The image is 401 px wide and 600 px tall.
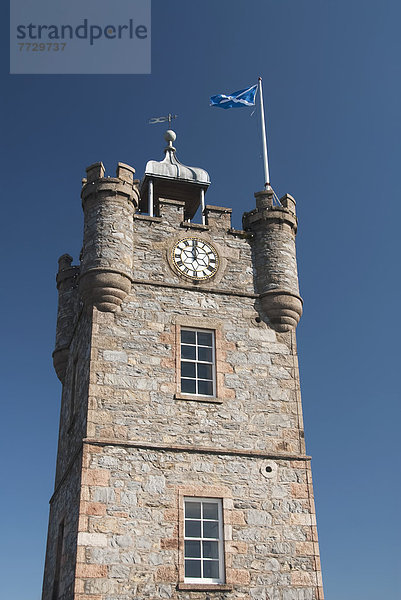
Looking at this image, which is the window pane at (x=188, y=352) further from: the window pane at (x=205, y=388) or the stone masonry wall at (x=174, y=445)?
the window pane at (x=205, y=388)

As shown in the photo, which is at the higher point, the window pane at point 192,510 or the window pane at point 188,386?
the window pane at point 188,386

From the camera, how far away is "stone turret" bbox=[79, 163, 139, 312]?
16.0m

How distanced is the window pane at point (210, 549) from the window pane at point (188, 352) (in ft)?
13.6

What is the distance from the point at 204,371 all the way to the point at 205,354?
0.43 meters

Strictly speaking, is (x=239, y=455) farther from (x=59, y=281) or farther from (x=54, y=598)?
(x=59, y=281)

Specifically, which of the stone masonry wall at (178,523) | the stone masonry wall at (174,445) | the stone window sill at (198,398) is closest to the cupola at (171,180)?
the stone masonry wall at (174,445)

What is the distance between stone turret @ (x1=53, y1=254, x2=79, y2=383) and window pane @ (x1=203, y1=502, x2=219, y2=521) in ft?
21.6

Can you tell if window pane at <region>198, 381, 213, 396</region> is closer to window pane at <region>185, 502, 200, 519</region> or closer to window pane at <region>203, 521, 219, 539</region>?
window pane at <region>185, 502, 200, 519</region>

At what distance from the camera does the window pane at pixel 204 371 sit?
16188 mm

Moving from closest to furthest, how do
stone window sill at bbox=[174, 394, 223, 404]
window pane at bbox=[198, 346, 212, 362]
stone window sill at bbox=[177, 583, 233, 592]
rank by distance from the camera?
stone window sill at bbox=[177, 583, 233, 592], stone window sill at bbox=[174, 394, 223, 404], window pane at bbox=[198, 346, 212, 362]

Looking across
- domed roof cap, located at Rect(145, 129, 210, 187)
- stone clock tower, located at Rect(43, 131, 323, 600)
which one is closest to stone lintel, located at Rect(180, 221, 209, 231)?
stone clock tower, located at Rect(43, 131, 323, 600)

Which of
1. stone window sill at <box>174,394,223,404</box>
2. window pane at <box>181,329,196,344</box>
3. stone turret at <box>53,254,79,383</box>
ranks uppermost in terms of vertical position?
stone turret at <box>53,254,79,383</box>

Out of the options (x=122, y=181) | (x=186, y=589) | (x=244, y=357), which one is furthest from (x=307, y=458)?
(x=122, y=181)

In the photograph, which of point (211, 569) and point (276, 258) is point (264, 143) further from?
point (211, 569)
